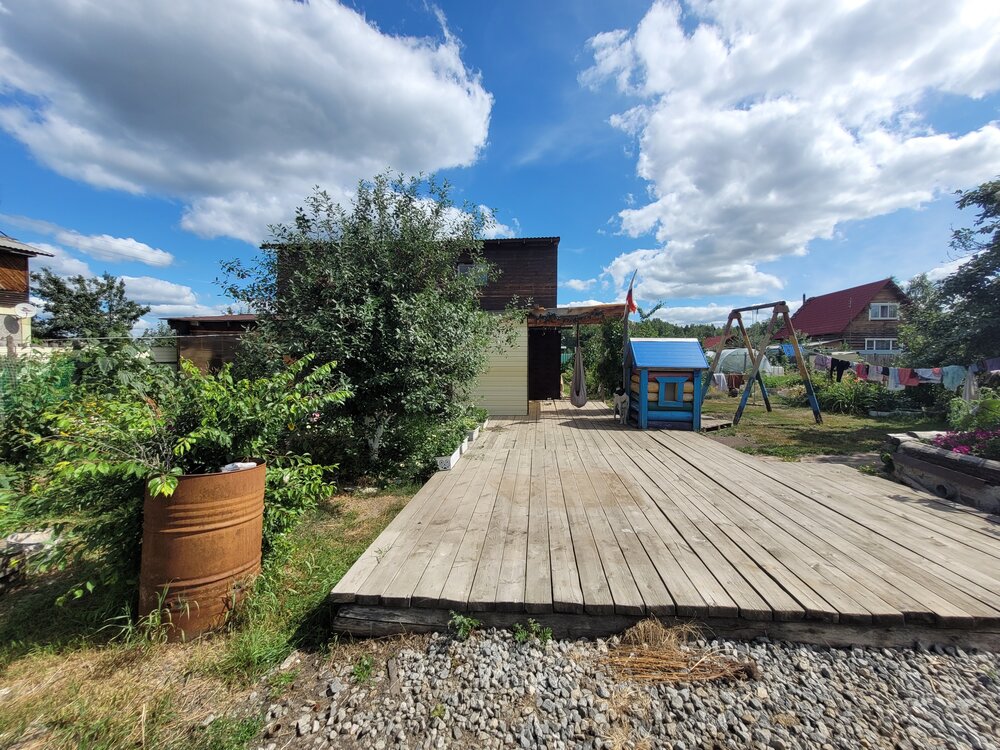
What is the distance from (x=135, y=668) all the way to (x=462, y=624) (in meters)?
1.49

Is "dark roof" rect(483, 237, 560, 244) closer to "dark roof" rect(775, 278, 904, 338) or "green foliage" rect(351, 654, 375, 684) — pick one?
"green foliage" rect(351, 654, 375, 684)

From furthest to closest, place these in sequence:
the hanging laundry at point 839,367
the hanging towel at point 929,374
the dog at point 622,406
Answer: the hanging laundry at point 839,367 → the hanging towel at point 929,374 → the dog at point 622,406

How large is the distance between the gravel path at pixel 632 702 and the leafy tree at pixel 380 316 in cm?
296

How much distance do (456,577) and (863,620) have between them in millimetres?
2001

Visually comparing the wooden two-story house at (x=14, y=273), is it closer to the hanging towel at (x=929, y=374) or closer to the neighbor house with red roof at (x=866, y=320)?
the hanging towel at (x=929, y=374)

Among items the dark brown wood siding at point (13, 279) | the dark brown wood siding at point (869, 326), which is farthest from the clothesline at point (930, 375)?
the dark brown wood siding at point (13, 279)

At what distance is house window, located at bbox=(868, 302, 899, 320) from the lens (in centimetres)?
2300

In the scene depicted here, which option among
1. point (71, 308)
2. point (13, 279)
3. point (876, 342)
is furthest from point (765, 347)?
point (71, 308)

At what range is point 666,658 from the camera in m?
1.77

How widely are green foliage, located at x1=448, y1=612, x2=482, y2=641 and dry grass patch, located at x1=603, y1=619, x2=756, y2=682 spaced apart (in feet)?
2.10

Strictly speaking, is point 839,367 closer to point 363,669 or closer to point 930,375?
point 930,375

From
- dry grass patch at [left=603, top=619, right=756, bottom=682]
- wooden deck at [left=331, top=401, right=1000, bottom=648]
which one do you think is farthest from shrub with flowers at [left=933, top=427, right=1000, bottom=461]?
dry grass patch at [left=603, top=619, right=756, bottom=682]

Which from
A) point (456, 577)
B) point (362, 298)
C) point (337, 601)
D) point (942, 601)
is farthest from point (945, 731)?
point (362, 298)

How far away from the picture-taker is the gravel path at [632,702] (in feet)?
4.66
